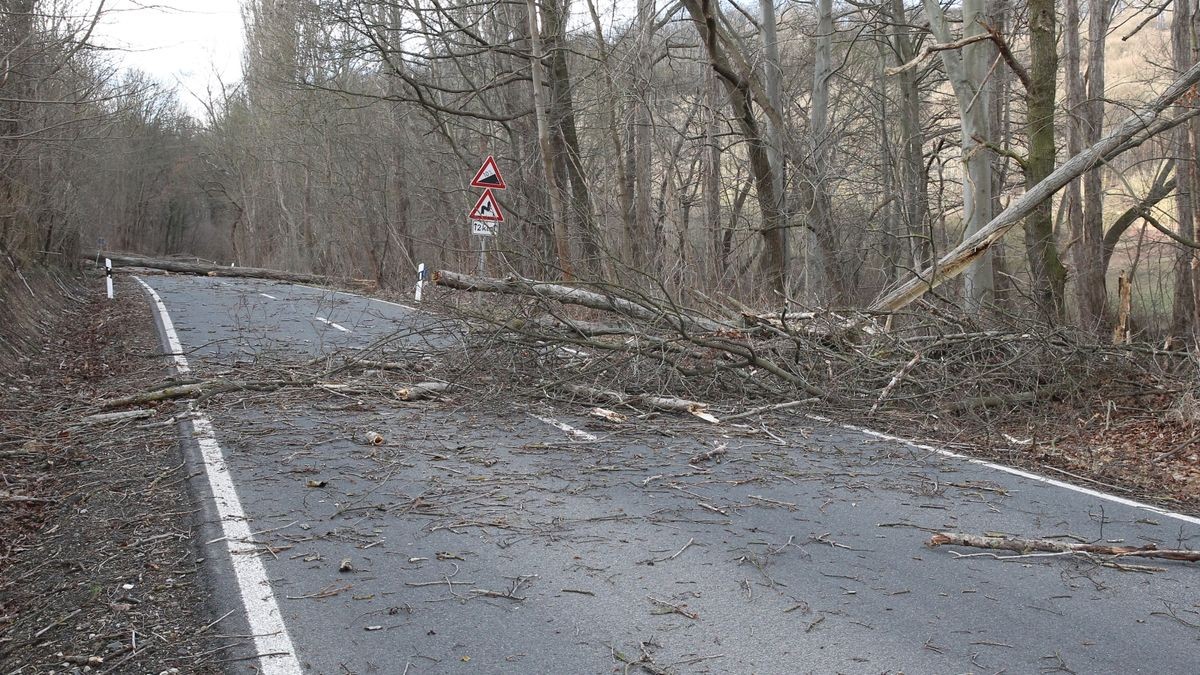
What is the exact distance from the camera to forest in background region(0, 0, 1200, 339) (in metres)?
13.1

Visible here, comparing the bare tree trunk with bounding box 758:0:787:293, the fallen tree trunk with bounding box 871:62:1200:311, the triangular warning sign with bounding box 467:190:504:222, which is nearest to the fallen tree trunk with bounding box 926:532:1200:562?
Result: the fallen tree trunk with bounding box 871:62:1200:311

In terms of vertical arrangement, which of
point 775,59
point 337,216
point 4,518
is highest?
point 775,59

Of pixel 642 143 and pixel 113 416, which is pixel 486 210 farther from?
pixel 113 416

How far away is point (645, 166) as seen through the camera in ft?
68.4

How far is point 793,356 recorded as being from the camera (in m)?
10.1

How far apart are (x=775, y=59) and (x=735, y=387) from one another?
9.65 m

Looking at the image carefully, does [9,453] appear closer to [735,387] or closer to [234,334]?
[735,387]

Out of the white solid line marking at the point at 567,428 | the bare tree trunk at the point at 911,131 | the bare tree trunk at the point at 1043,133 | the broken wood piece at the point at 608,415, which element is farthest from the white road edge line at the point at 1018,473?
the bare tree trunk at the point at 911,131

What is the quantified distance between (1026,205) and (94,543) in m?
9.93

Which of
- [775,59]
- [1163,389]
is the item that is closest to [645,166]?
[775,59]

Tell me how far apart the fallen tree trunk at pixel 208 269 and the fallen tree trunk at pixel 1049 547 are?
28.5 meters

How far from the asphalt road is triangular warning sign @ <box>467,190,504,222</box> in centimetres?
1054

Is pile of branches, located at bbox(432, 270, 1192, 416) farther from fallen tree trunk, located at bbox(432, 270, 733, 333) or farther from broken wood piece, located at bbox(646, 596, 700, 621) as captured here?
broken wood piece, located at bbox(646, 596, 700, 621)

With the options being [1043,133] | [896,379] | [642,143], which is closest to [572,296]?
[896,379]
